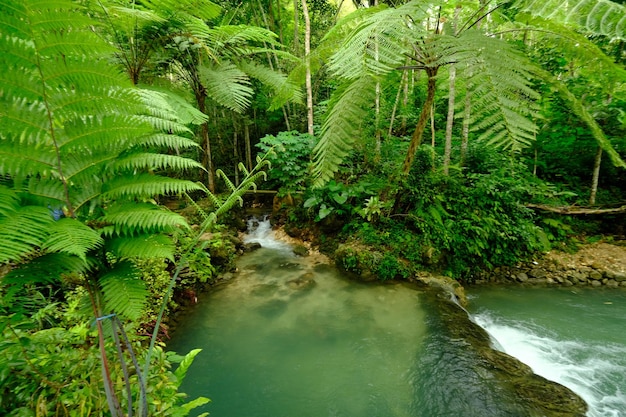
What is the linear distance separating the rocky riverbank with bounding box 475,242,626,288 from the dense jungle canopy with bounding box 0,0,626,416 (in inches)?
8.7

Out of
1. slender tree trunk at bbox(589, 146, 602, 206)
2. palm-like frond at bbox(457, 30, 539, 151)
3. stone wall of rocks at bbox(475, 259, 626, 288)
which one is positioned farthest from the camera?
slender tree trunk at bbox(589, 146, 602, 206)

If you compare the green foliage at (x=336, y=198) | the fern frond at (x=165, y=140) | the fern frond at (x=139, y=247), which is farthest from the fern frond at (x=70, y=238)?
the green foliage at (x=336, y=198)

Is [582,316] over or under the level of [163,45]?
under

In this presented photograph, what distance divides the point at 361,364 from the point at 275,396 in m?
0.89

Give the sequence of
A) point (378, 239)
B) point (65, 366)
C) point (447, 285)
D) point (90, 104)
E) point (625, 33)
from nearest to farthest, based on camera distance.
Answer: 1. point (90, 104)
2. point (65, 366)
3. point (625, 33)
4. point (447, 285)
5. point (378, 239)

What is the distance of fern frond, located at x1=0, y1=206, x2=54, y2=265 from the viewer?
2.00 ft

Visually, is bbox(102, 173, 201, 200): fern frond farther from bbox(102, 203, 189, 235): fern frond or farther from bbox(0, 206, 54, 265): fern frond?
bbox(0, 206, 54, 265): fern frond

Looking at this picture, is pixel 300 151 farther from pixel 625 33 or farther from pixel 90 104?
pixel 90 104

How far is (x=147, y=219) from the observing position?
86 cm

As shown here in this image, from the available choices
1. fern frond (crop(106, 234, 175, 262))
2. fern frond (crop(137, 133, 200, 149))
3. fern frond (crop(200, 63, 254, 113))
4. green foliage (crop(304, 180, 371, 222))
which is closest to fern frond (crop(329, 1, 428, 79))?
fern frond (crop(137, 133, 200, 149))

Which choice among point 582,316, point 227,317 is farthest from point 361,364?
point 582,316

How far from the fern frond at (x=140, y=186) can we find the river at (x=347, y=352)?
7.36ft

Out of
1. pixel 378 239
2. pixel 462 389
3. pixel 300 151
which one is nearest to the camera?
pixel 462 389

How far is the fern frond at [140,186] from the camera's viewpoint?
2.95ft
